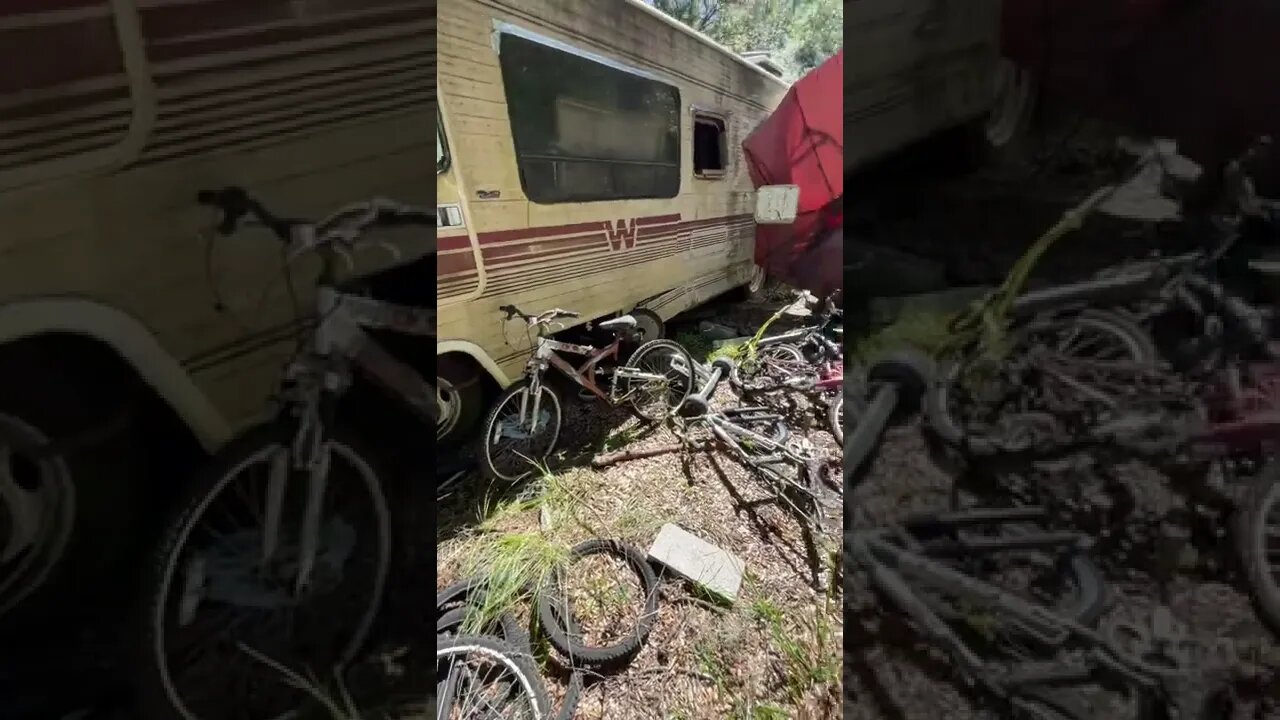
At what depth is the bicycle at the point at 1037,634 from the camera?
2.47 feet

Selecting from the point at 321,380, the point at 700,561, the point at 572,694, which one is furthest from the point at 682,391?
the point at 321,380

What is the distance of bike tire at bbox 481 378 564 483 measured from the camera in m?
1.45

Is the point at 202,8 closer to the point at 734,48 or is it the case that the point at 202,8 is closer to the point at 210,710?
the point at 210,710

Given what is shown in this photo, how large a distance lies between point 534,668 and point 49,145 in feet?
3.41

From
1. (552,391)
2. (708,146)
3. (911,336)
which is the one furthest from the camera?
(708,146)

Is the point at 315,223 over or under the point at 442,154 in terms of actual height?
under

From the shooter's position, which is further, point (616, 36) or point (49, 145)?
point (616, 36)

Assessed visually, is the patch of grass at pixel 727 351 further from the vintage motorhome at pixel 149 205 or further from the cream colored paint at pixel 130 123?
the cream colored paint at pixel 130 123

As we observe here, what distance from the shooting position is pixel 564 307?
168 cm

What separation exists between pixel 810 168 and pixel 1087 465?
65.3 inches

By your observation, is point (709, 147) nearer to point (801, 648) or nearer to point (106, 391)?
point (801, 648)

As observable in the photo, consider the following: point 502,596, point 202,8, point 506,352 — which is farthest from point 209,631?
point 506,352

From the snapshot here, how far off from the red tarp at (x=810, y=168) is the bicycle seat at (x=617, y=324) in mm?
814

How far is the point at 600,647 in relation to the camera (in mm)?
1127
